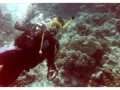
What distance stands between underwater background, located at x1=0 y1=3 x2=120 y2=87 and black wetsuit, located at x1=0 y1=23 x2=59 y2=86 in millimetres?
346

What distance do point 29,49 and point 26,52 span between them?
0.17 ft

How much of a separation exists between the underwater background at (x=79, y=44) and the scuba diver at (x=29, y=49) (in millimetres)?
318

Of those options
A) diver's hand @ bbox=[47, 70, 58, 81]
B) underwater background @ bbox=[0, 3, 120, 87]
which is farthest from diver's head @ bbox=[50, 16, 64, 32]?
diver's hand @ bbox=[47, 70, 58, 81]

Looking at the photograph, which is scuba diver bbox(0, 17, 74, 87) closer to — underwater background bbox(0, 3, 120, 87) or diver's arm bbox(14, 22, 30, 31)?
diver's arm bbox(14, 22, 30, 31)

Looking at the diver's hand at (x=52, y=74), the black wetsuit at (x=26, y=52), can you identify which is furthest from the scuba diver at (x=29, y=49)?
the diver's hand at (x=52, y=74)

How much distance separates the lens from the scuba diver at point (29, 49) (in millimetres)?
2469

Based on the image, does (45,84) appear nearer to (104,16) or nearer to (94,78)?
(94,78)

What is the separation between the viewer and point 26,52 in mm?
2486

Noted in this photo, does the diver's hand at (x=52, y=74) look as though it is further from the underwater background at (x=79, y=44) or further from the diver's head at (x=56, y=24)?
the diver's head at (x=56, y=24)

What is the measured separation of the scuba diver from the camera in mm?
2469

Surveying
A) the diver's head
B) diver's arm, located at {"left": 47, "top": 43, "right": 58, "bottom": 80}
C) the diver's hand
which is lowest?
the diver's hand

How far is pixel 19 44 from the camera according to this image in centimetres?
246

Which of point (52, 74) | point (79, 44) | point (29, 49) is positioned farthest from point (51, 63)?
point (79, 44)

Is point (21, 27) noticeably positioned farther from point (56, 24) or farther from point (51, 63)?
point (51, 63)
